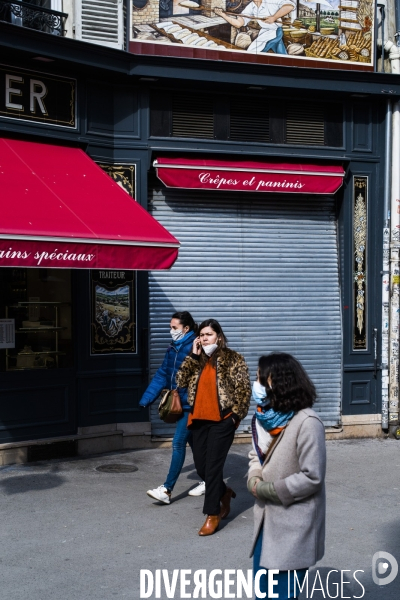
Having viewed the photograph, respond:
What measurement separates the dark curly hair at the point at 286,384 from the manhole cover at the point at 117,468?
548 cm


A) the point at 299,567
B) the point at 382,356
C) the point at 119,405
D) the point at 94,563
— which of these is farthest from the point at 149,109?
the point at 299,567

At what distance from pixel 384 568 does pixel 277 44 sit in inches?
295

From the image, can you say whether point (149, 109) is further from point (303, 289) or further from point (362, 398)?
point (362, 398)

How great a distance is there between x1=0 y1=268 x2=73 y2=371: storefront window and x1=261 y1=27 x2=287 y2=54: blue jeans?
4178 millimetres

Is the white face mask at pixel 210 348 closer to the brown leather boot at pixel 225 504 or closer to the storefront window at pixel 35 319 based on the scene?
the brown leather boot at pixel 225 504

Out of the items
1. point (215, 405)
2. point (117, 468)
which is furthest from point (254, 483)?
point (117, 468)

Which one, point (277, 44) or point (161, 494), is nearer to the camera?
point (161, 494)

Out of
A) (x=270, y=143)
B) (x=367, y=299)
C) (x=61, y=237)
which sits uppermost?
(x=270, y=143)

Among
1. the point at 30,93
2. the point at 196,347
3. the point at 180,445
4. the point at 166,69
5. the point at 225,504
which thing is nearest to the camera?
the point at 196,347

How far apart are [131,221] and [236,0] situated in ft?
13.0

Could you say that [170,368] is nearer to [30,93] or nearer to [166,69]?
[30,93]

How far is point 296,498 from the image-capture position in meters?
3.96

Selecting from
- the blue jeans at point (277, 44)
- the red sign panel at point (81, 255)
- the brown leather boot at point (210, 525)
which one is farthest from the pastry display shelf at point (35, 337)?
the blue jeans at point (277, 44)

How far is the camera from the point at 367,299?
11.6m
